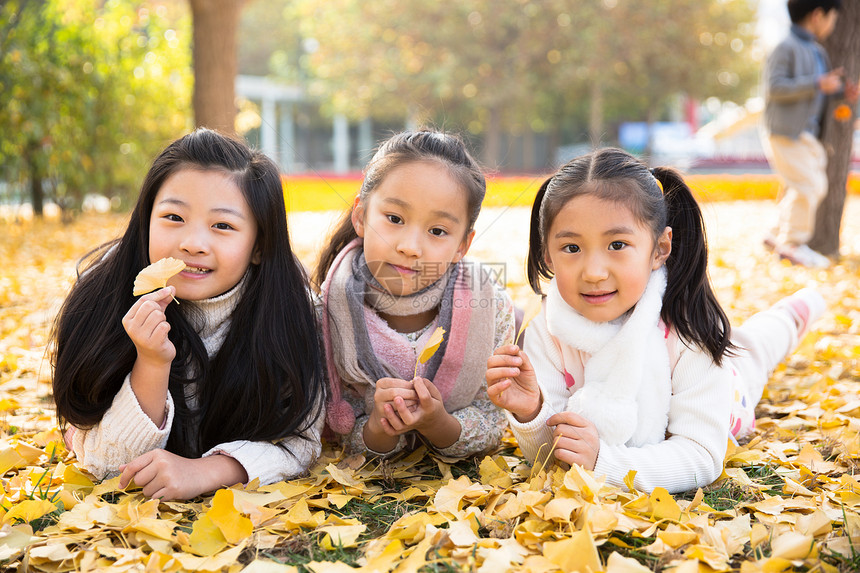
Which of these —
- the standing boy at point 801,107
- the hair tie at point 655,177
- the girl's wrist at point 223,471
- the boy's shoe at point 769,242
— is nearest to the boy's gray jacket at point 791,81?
the standing boy at point 801,107

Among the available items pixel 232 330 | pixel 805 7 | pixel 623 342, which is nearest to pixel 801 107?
pixel 805 7

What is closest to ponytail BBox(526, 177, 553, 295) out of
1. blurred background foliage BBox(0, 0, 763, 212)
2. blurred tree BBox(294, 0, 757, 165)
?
blurred background foliage BBox(0, 0, 763, 212)

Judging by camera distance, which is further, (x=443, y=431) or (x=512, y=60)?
(x=512, y=60)

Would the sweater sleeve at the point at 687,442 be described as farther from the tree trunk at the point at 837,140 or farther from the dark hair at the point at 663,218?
the tree trunk at the point at 837,140

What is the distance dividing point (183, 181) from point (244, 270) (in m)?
0.29

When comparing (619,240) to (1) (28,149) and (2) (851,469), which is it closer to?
(2) (851,469)

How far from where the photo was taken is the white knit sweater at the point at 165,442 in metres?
1.88

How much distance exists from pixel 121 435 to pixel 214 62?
18.8ft

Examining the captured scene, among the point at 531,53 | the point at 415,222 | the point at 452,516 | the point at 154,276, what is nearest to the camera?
the point at 452,516

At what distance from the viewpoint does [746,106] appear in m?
27.5

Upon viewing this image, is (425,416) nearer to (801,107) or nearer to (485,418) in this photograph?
(485,418)

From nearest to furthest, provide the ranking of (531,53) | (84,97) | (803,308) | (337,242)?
(337,242) → (803,308) → (84,97) → (531,53)

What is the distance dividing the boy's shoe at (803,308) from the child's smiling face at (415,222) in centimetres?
169

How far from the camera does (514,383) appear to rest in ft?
6.26
